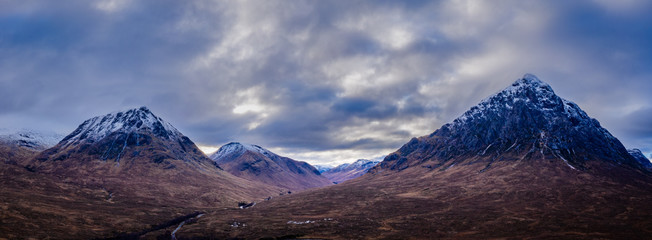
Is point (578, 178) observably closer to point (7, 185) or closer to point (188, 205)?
point (188, 205)

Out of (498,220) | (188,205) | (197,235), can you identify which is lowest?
(498,220)

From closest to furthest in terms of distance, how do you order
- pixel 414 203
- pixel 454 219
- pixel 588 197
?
1. pixel 454 219
2. pixel 588 197
3. pixel 414 203

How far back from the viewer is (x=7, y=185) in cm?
16912

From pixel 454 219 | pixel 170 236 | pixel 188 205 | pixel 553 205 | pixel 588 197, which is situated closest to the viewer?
pixel 170 236

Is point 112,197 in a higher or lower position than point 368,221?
higher

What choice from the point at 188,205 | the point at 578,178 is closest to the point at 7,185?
the point at 188,205

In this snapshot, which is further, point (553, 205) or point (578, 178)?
point (578, 178)

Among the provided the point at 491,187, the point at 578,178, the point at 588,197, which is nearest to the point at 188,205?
the point at 491,187

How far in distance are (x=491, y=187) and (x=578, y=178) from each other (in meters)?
51.2

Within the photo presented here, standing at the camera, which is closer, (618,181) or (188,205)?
(618,181)

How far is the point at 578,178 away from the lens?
184 meters

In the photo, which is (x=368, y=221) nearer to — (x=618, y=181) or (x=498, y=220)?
(x=498, y=220)

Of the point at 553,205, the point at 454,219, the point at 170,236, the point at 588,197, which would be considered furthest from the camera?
the point at 588,197

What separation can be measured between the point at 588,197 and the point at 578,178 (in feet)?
149
